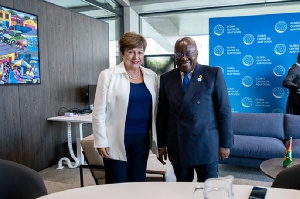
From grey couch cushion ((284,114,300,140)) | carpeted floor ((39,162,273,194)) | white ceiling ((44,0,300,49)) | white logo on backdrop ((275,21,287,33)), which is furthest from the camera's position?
white ceiling ((44,0,300,49))

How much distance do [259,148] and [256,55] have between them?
218 centimetres

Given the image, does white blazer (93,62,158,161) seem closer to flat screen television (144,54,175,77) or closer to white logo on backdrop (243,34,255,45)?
white logo on backdrop (243,34,255,45)

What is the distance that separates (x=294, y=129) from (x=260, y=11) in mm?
3075

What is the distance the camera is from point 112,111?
1.86 m

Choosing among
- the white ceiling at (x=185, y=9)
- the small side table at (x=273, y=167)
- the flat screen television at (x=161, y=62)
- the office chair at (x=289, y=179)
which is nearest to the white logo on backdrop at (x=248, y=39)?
the white ceiling at (x=185, y=9)

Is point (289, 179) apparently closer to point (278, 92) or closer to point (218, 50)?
point (278, 92)

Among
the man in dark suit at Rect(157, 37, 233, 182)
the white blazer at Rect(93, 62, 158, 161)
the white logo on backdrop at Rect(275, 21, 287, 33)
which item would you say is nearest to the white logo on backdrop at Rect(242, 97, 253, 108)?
the white logo on backdrop at Rect(275, 21, 287, 33)

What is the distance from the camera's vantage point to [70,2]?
4.62 meters

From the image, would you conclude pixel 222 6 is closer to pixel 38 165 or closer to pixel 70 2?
pixel 70 2

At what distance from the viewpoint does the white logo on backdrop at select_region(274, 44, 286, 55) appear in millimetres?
4844

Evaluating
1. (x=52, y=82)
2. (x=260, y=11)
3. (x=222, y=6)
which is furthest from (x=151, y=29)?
(x=52, y=82)

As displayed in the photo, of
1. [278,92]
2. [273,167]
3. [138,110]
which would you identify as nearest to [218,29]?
[278,92]

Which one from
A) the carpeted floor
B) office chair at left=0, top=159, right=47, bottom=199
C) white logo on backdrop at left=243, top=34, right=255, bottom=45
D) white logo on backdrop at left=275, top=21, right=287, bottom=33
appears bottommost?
the carpeted floor

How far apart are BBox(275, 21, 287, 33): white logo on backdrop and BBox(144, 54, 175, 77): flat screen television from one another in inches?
83.9
